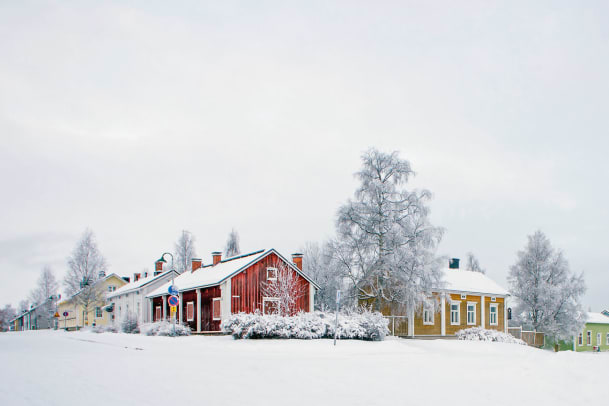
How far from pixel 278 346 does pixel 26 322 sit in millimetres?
92430

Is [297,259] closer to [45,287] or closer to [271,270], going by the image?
[271,270]

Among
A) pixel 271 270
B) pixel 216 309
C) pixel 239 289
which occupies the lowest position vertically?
pixel 216 309

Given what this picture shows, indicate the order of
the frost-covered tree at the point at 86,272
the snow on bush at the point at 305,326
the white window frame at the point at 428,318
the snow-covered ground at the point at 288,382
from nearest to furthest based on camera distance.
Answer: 1. the snow-covered ground at the point at 288,382
2. the snow on bush at the point at 305,326
3. the white window frame at the point at 428,318
4. the frost-covered tree at the point at 86,272

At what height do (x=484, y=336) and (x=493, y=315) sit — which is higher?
(x=493, y=315)

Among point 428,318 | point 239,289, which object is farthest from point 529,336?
point 239,289

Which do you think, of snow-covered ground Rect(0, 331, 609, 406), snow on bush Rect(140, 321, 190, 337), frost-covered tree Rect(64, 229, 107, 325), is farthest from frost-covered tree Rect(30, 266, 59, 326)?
snow-covered ground Rect(0, 331, 609, 406)

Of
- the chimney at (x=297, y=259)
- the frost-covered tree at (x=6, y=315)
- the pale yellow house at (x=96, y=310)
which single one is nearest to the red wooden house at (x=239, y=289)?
the chimney at (x=297, y=259)

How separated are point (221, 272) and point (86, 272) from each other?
29401 mm

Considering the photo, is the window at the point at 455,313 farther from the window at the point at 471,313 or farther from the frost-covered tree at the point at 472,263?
the frost-covered tree at the point at 472,263

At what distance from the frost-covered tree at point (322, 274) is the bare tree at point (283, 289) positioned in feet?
8.09

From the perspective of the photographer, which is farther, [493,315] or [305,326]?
[493,315]

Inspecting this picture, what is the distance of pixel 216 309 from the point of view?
35312mm

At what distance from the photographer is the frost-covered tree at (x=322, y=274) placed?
37.4m

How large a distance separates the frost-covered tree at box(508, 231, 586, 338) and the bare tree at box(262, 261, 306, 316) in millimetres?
23436
